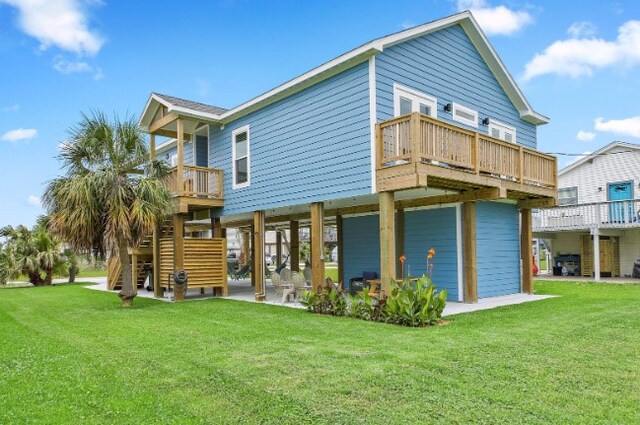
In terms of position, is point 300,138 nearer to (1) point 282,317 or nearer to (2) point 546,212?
(1) point 282,317

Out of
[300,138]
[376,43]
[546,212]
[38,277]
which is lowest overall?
[38,277]

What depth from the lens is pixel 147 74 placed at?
736 inches

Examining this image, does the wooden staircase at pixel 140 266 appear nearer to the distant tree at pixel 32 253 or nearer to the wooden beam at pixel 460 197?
the distant tree at pixel 32 253

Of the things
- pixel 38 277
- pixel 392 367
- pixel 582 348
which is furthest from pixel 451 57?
pixel 38 277

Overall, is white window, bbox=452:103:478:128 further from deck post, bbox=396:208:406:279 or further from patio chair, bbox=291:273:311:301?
patio chair, bbox=291:273:311:301

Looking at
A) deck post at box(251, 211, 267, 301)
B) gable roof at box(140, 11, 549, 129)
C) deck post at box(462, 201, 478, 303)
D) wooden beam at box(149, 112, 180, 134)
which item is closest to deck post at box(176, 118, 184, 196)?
wooden beam at box(149, 112, 180, 134)

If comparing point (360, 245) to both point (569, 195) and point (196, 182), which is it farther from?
point (569, 195)

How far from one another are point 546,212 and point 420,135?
48.4ft

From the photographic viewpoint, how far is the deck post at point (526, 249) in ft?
46.4

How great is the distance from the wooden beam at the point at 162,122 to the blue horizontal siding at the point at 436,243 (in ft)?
23.6

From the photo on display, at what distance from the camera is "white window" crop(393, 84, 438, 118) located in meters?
10.9

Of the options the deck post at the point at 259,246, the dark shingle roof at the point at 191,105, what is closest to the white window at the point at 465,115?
the deck post at the point at 259,246

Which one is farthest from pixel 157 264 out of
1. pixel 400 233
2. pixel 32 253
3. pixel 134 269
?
pixel 32 253

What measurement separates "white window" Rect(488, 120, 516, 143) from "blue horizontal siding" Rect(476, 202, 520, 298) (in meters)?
2.11
